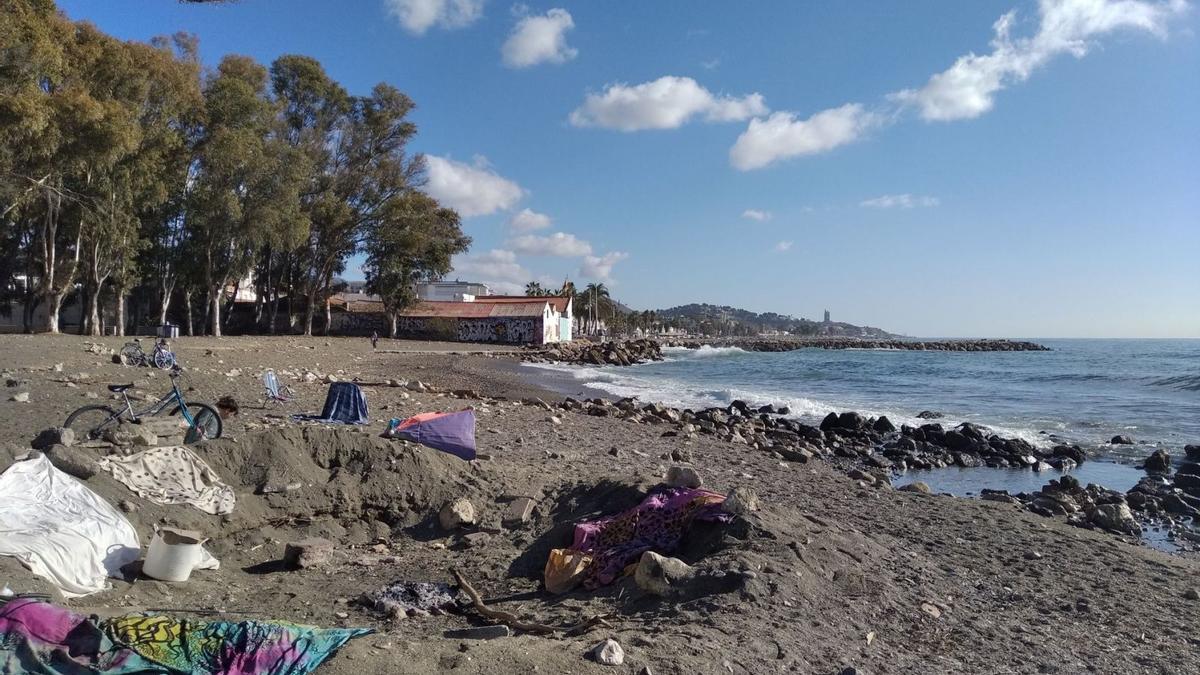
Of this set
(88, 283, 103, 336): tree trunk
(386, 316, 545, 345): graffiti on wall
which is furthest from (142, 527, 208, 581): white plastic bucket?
(386, 316, 545, 345): graffiti on wall

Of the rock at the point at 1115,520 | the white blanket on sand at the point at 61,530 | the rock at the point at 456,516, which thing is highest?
the white blanket on sand at the point at 61,530

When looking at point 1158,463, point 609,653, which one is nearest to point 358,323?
point 1158,463

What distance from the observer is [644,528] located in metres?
6.59

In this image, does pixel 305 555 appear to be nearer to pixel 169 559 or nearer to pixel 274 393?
pixel 169 559

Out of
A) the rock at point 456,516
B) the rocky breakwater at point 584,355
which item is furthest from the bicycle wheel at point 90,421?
the rocky breakwater at point 584,355

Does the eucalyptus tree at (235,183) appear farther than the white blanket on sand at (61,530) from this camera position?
Yes

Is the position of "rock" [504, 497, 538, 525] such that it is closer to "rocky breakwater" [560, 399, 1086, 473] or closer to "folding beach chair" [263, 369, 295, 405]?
"rocky breakwater" [560, 399, 1086, 473]

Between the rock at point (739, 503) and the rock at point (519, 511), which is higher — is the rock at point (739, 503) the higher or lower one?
the higher one

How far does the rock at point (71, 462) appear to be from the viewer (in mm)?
6727

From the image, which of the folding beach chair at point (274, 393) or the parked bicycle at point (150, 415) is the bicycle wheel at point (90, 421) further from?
the folding beach chair at point (274, 393)

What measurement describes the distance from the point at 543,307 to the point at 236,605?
188ft

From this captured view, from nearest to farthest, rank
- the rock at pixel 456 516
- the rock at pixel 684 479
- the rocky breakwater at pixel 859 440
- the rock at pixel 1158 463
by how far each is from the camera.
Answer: the rock at pixel 684 479
the rock at pixel 456 516
the rock at pixel 1158 463
the rocky breakwater at pixel 859 440

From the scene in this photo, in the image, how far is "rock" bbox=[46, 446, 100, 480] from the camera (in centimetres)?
673

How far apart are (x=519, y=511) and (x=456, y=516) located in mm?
652
